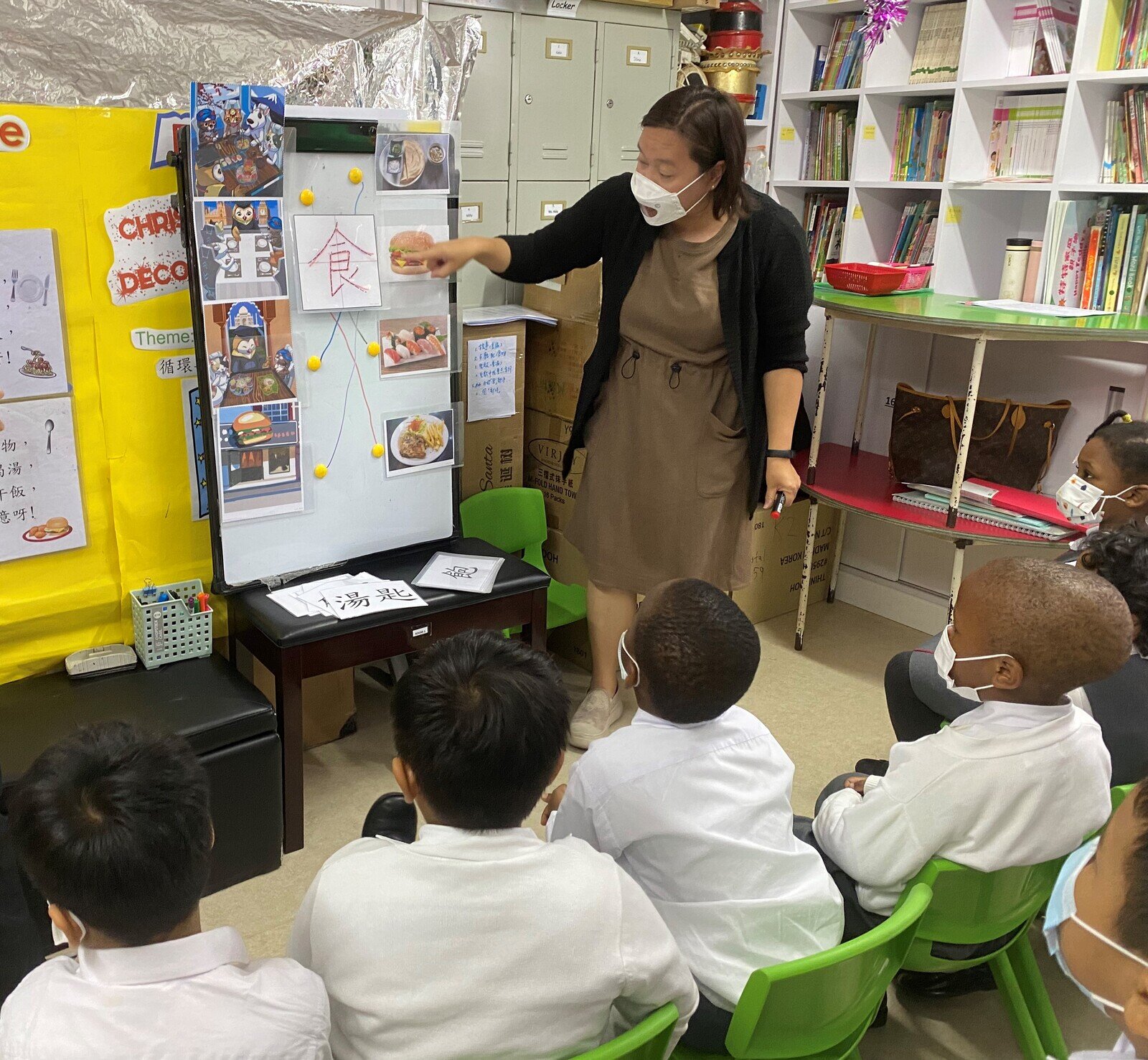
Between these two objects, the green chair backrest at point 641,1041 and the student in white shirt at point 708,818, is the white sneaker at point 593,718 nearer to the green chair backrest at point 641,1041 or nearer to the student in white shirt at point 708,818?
the student in white shirt at point 708,818

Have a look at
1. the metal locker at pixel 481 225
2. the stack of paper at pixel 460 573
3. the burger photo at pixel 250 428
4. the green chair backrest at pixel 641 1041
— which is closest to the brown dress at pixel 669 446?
the stack of paper at pixel 460 573

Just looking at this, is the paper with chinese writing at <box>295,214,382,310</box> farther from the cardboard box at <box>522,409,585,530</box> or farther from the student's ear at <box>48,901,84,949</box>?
the student's ear at <box>48,901,84,949</box>

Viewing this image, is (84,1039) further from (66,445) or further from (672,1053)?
(66,445)

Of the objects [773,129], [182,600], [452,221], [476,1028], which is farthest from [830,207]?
[476,1028]

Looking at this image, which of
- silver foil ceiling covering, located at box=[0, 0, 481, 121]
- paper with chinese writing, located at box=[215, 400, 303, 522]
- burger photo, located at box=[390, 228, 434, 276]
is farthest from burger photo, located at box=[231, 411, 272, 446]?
silver foil ceiling covering, located at box=[0, 0, 481, 121]

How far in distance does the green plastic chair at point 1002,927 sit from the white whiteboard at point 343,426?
4.83ft

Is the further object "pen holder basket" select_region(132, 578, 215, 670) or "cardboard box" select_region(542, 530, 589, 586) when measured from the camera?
"cardboard box" select_region(542, 530, 589, 586)

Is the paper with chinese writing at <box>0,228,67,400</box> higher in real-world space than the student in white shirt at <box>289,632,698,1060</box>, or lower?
higher

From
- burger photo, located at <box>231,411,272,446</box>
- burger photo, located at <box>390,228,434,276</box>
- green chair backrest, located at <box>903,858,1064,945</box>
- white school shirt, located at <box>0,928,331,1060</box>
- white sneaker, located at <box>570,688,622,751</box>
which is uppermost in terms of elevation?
burger photo, located at <box>390,228,434,276</box>

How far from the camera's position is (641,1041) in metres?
1.02

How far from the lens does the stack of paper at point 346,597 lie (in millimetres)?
2230

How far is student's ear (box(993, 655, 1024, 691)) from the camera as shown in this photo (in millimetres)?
1453

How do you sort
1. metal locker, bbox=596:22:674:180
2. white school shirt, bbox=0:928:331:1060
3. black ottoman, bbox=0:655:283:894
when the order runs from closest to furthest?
white school shirt, bbox=0:928:331:1060 < black ottoman, bbox=0:655:283:894 < metal locker, bbox=596:22:674:180

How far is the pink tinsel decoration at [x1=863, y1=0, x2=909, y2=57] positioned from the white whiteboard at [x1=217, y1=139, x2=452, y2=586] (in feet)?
5.74
